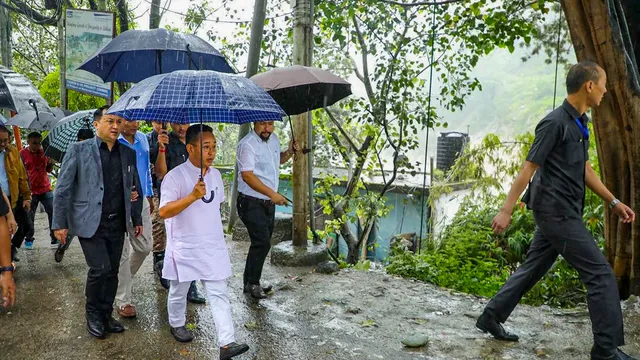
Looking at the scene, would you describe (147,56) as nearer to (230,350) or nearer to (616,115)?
(230,350)

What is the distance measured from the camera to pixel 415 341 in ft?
13.0

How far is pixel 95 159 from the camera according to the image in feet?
12.8

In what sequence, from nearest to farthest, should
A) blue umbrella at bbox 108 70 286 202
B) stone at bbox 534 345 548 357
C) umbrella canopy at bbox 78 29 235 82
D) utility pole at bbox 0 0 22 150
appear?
blue umbrella at bbox 108 70 286 202, stone at bbox 534 345 548 357, umbrella canopy at bbox 78 29 235 82, utility pole at bbox 0 0 22 150

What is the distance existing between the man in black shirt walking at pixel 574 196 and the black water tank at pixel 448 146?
1261 cm

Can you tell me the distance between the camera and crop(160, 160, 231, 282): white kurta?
3.50 meters

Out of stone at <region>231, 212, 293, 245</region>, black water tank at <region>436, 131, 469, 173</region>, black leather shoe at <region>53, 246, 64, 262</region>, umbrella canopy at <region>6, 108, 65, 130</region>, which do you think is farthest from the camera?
black water tank at <region>436, 131, 469, 173</region>

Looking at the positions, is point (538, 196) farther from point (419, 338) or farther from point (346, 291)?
point (346, 291)

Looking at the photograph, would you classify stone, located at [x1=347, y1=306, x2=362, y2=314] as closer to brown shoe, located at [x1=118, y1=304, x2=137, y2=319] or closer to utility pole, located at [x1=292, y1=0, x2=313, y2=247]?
utility pole, located at [x1=292, y1=0, x2=313, y2=247]

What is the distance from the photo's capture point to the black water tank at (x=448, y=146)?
52.7 feet

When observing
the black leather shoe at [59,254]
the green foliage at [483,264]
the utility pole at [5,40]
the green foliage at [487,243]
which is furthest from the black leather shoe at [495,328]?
the utility pole at [5,40]

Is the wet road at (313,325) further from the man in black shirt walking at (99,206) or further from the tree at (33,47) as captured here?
the tree at (33,47)

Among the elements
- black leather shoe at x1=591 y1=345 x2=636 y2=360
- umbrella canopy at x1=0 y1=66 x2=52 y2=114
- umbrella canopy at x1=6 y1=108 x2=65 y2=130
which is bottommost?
→ black leather shoe at x1=591 y1=345 x2=636 y2=360

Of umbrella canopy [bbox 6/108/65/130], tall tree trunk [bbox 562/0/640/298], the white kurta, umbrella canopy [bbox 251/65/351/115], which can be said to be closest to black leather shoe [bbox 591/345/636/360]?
tall tree trunk [bbox 562/0/640/298]

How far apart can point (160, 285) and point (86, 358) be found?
1788 mm
